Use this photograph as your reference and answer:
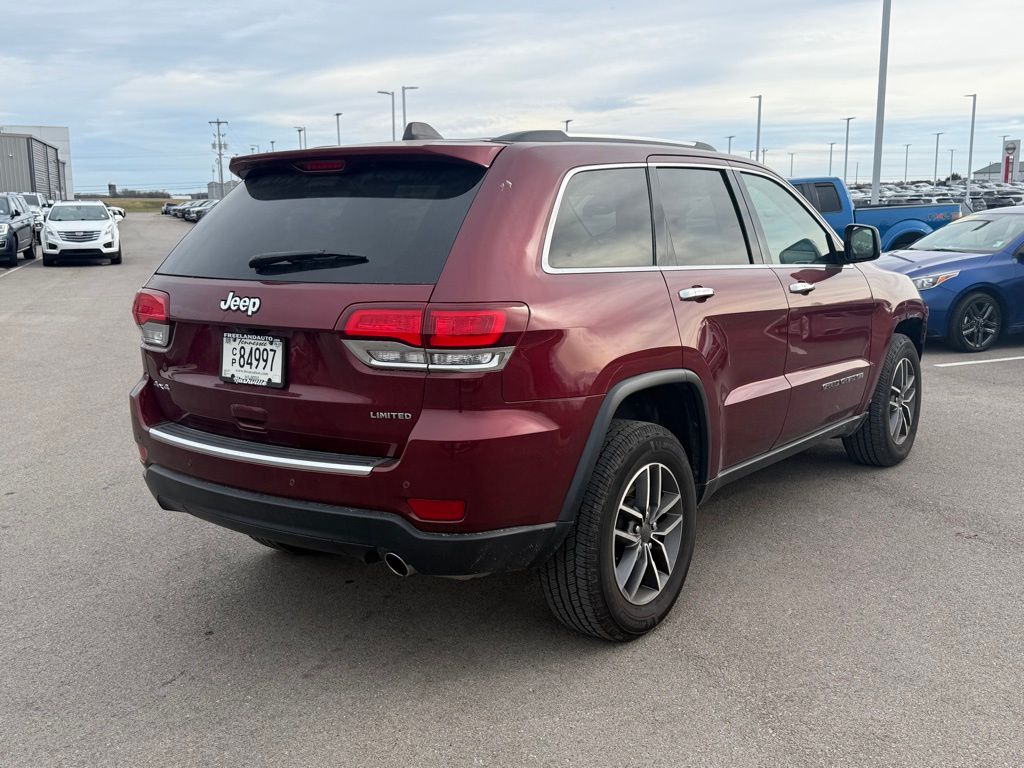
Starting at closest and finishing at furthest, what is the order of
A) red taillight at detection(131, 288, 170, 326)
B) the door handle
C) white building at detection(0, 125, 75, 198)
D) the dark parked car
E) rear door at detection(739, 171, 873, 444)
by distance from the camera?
red taillight at detection(131, 288, 170, 326) < the door handle < rear door at detection(739, 171, 873, 444) < the dark parked car < white building at detection(0, 125, 75, 198)

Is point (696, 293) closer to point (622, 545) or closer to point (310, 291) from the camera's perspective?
point (622, 545)

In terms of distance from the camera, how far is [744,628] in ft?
12.1

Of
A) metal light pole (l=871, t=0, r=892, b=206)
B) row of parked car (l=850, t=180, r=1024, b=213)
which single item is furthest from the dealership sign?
metal light pole (l=871, t=0, r=892, b=206)

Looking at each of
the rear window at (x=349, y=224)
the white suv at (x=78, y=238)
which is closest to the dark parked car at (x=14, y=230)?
the white suv at (x=78, y=238)

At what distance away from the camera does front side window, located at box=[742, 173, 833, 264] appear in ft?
15.0

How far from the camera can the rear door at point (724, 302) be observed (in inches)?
151

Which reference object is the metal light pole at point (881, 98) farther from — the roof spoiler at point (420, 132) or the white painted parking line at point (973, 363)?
the roof spoiler at point (420, 132)

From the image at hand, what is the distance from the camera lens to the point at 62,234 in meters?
22.3

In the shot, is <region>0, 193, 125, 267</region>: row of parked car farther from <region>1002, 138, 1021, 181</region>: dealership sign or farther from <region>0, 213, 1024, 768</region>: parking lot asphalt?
<region>1002, 138, 1021, 181</region>: dealership sign

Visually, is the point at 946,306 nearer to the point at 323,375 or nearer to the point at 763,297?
the point at 763,297

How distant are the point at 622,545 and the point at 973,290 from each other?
27.5ft

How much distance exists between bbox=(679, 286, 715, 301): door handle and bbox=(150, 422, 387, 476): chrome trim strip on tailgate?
141cm

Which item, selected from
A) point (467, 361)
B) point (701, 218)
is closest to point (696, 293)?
point (701, 218)

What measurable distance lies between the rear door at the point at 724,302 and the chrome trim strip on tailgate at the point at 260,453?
4.47 ft
